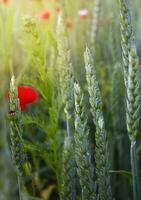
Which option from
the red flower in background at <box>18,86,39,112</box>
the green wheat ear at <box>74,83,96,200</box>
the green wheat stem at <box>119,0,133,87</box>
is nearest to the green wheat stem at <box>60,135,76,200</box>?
the green wheat ear at <box>74,83,96,200</box>

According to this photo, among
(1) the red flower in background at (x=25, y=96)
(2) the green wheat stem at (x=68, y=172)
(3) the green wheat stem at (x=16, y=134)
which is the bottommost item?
(2) the green wheat stem at (x=68, y=172)

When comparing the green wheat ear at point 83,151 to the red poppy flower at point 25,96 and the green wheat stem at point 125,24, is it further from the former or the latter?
the red poppy flower at point 25,96

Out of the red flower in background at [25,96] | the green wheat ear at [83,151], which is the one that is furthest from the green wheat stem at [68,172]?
the red flower in background at [25,96]

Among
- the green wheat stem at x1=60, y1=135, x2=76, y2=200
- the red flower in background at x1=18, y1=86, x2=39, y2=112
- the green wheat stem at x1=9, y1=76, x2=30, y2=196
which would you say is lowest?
the green wheat stem at x1=60, y1=135, x2=76, y2=200

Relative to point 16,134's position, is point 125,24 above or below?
above

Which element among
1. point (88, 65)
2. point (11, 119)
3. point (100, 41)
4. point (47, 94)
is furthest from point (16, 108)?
point (100, 41)

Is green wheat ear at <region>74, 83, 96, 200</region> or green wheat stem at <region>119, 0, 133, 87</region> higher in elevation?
green wheat stem at <region>119, 0, 133, 87</region>

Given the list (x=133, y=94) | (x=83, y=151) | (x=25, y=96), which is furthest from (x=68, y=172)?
(x=25, y=96)

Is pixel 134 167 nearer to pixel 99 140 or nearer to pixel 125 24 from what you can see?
pixel 99 140

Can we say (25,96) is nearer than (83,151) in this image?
No

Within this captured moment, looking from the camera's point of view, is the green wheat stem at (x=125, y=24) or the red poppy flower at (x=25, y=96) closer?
the green wheat stem at (x=125, y=24)

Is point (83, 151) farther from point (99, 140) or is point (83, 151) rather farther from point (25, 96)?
point (25, 96)

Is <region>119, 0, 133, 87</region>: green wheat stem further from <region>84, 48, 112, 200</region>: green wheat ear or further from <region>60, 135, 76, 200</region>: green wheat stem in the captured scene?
<region>60, 135, 76, 200</region>: green wheat stem

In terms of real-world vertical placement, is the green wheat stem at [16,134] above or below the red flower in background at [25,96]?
below
